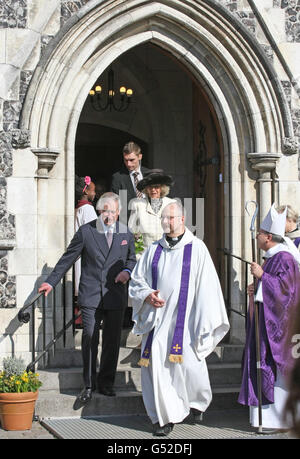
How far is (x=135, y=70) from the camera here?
11328 mm

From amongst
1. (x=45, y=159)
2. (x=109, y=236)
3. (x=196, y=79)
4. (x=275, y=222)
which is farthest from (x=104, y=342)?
(x=196, y=79)

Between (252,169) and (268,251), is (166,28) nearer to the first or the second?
(252,169)

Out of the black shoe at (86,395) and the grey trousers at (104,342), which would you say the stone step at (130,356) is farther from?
the black shoe at (86,395)

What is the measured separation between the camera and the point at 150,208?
7676mm

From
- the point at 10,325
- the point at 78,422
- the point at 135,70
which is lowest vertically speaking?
the point at 78,422

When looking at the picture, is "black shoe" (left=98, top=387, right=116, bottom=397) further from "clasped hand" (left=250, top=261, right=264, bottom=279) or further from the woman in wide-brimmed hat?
"clasped hand" (left=250, top=261, right=264, bottom=279)

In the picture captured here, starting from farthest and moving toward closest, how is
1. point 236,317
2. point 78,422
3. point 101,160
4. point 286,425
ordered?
point 101,160 → point 236,317 → point 78,422 → point 286,425

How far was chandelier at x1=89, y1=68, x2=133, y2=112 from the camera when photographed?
436 inches

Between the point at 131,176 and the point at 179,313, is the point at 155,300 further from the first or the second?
the point at 131,176

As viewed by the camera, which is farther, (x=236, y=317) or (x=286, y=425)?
(x=236, y=317)

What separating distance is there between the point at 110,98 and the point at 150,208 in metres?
3.94

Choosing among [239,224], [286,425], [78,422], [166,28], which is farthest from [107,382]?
[286,425]

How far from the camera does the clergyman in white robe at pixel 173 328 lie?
21.1 feet

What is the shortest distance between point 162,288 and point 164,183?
131cm
